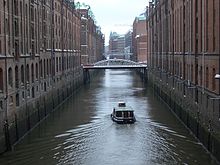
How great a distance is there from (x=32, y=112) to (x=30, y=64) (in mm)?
5049

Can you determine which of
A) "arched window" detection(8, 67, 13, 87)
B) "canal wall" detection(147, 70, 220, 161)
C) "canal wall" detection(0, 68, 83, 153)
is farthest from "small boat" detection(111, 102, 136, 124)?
"arched window" detection(8, 67, 13, 87)

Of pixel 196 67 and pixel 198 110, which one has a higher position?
pixel 196 67

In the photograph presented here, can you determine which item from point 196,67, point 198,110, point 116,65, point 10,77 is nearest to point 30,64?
point 10,77

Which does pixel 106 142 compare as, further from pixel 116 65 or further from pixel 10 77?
pixel 116 65

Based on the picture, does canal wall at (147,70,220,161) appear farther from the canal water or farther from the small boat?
Result: the small boat

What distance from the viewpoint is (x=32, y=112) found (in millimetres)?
38406

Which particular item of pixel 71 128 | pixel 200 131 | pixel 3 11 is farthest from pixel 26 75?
pixel 200 131

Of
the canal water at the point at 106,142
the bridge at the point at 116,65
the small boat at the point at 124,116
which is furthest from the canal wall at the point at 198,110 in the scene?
the bridge at the point at 116,65

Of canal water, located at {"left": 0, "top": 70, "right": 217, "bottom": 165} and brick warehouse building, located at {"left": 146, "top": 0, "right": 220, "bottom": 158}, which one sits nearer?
canal water, located at {"left": 0, "top": 70, "right": 217, "bottom": 165}

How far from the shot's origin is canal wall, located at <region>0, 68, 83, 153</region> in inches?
1107

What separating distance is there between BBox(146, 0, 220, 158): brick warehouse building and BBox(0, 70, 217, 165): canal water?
1.27 m

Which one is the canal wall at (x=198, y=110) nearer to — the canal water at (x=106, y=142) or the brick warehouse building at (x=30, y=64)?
the canal water at (x=106, y=142)

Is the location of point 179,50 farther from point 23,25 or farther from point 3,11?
point 3,11

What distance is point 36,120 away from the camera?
38.3 m
